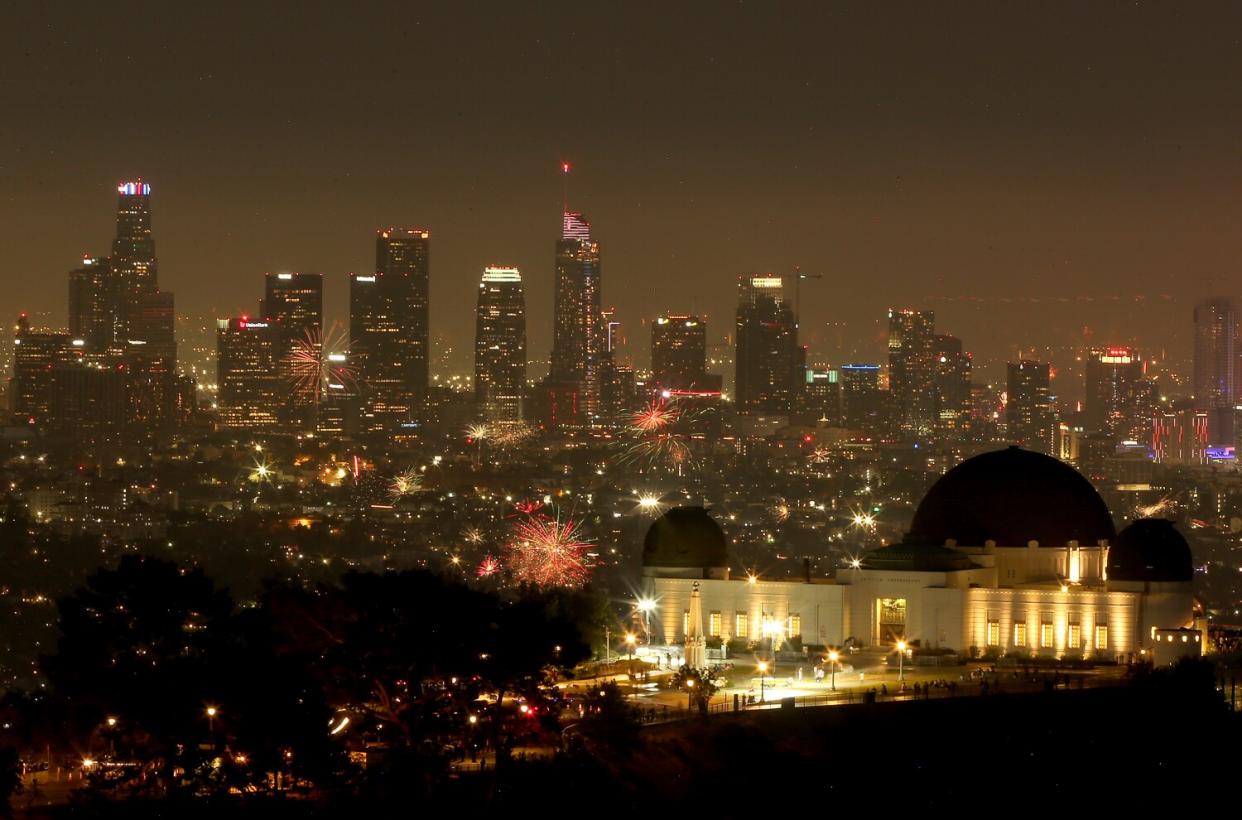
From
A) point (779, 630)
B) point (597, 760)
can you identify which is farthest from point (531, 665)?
point (779, 630)

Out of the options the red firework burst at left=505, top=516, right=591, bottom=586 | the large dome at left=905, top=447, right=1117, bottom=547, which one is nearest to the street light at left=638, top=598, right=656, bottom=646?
the large dome at left=905, top=447, right=1117, bottom=547

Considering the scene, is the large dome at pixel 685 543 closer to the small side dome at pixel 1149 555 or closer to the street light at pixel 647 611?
the street light at pixel 647 611

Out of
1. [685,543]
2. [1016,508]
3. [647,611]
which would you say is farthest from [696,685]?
[1016,508]

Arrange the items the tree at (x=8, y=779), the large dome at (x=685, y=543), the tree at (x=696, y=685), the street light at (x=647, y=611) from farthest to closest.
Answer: the large dome at (x=685, y=543), the street light at (x=647, y=611), the tree at (x=696, y=685), the tree at (x=8, y=779)

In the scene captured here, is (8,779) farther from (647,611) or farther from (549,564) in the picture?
(549,564)

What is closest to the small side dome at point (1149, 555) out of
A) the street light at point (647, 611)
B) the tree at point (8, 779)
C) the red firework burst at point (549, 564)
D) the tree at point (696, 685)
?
the tree at point (696, 685)
